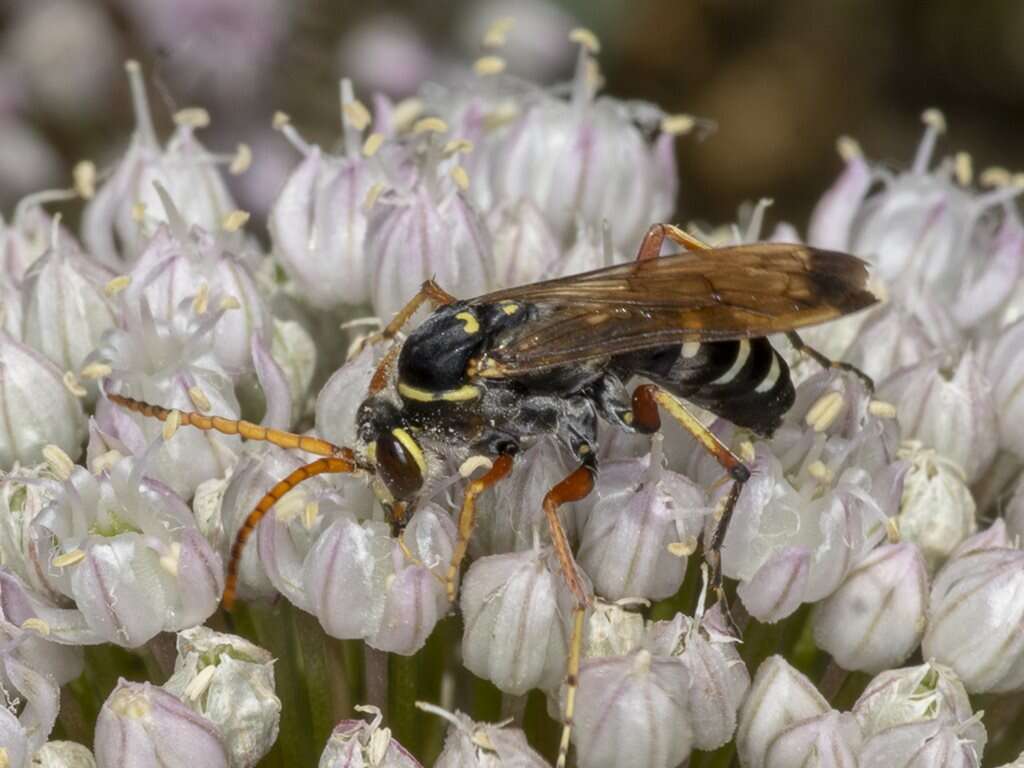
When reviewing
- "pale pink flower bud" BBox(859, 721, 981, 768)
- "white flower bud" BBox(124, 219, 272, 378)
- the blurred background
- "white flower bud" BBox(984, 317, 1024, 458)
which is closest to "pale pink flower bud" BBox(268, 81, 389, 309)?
"white flower bud" BBox(124, 219, 272, 378)

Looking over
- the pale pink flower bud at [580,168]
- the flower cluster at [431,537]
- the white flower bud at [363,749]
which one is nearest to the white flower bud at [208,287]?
the flower cluster at [431,537]

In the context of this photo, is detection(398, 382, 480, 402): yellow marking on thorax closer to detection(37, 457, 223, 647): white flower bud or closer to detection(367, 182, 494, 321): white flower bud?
detection(37, 457, 223, 647): white flower bud

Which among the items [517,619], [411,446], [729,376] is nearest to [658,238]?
[729,376]

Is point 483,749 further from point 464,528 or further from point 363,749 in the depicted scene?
point 464,528

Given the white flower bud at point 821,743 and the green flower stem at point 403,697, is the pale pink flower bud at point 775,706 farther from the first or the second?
the green flower stem at point 403,697

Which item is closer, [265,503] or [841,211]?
[265,503]

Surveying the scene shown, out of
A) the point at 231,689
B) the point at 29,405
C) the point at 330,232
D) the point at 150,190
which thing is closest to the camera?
the point at 231,689

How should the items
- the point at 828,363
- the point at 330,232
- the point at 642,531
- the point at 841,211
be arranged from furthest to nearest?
1. the point at 841,211
2. the point at 330,232
3. the point at 828,363
4. the point at 642,531

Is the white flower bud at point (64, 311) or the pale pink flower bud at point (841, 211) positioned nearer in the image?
the white flower bud at point (64, 311)
